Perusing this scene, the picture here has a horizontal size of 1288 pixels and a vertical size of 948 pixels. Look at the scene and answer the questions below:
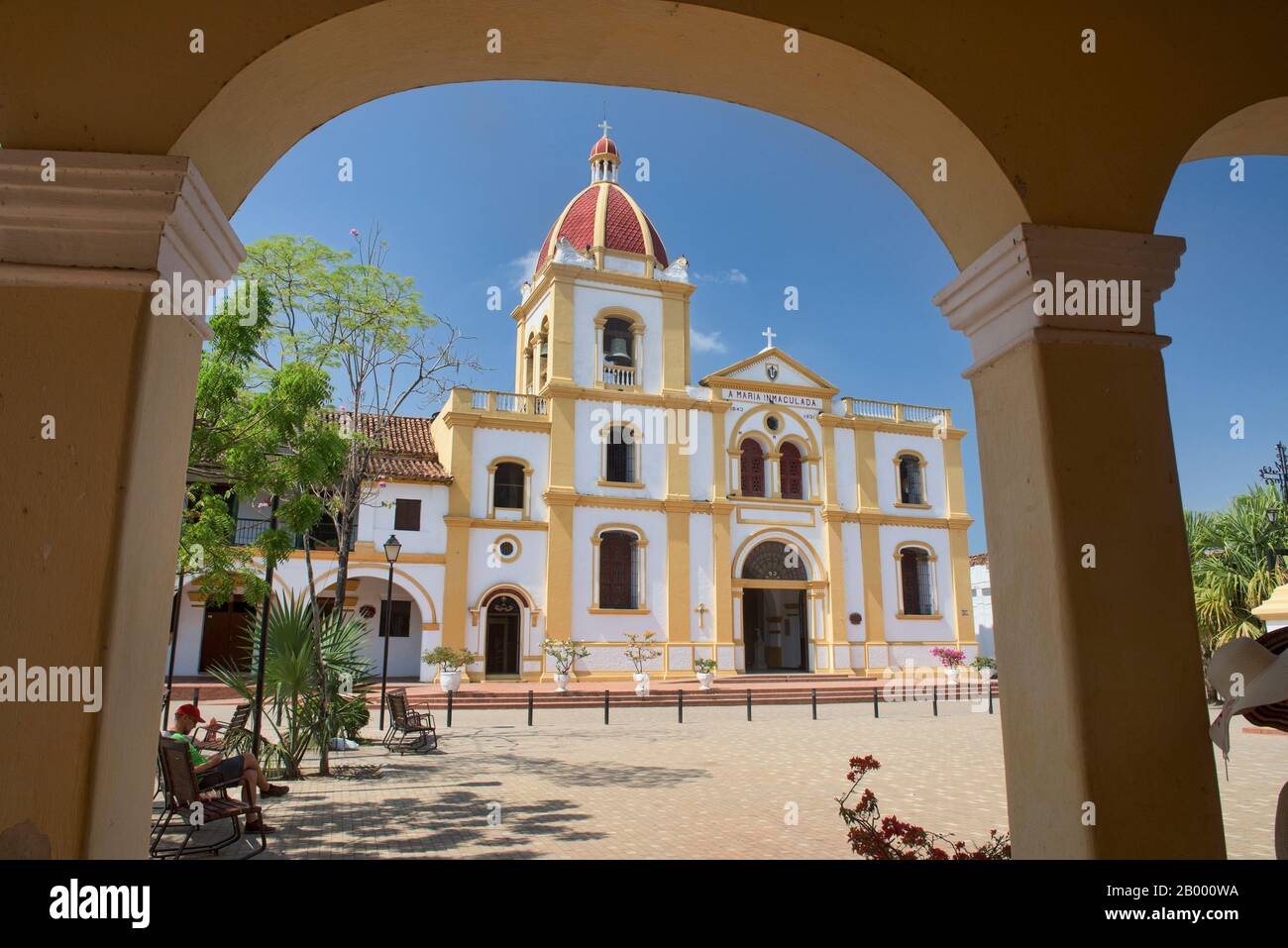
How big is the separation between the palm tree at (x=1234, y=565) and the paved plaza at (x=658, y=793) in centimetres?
194

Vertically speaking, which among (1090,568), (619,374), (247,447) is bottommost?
(1090,568)

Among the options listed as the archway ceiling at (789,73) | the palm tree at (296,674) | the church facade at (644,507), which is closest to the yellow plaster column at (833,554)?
the church facade at (644,507)

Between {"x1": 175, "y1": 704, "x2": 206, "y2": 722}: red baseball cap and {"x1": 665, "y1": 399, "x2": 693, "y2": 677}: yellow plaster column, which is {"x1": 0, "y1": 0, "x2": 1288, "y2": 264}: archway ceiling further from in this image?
{"x1": 665, "y1": 399, "x2": 693, "y2": 677}: yellow plaster column

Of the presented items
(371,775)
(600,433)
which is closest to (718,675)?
(600,433)

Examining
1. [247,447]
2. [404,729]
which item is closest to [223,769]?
[247,447]

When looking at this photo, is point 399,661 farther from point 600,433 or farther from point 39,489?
point 39,489

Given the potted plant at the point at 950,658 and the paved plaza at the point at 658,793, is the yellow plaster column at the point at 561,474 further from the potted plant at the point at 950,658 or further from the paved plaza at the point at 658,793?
the potted plant at the point at 950,658

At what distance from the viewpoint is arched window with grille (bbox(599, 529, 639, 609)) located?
73.1ft

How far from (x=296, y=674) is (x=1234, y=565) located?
1625 cm

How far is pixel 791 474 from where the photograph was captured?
25062mm

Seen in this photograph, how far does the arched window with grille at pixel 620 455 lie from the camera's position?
2311 centimetres

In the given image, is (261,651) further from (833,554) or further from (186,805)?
(833,554)

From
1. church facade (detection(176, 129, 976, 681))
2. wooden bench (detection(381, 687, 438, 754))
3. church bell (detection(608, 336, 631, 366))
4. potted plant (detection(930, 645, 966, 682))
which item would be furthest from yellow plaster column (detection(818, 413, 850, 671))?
wooden bench (detection(381, 687, 438, 754))
